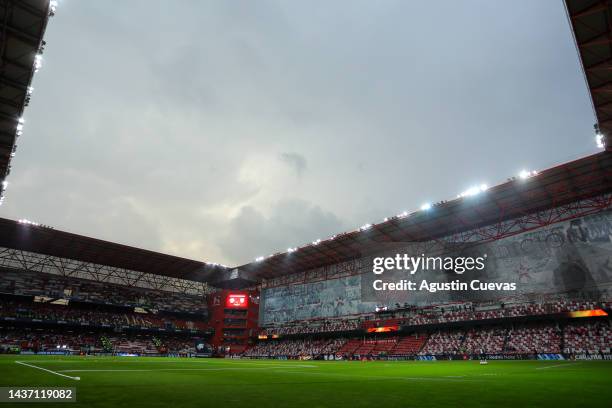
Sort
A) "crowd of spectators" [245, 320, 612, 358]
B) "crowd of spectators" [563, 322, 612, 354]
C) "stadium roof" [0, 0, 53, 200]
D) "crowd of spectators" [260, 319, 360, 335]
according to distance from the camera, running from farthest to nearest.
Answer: "crowd of spectators" [260, 319, 360, 335]
"crowd of spectators" [245, 320, 612, 358]
"crowd of spectators" [563, 322, 612, 354]
"stadium roof" [0, 0, 53, 200]

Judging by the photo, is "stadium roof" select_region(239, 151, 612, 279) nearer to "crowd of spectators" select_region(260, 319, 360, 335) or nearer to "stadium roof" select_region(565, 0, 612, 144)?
"crowd of spectators" select_region(260, 319, 360, 335)

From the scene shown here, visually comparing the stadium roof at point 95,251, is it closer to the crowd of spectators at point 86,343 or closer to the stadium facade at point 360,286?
the stadium facade at point 360,286

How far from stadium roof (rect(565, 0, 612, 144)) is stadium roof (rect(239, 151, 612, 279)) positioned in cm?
1308

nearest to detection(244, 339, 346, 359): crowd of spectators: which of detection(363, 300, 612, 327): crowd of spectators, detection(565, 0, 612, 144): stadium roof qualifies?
detection(363, 300, 612, 327): crowd of spectators

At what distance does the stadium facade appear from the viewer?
124 ft

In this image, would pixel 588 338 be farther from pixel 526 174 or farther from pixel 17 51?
pixel 17 51

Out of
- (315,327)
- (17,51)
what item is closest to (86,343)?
(315,327)

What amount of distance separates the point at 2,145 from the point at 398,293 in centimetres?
5084

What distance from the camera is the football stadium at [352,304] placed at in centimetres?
1262

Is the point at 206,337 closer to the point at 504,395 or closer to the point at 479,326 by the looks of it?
the point at 479,326

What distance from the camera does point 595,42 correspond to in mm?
22828

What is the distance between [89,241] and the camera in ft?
210

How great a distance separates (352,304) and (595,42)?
4835cm

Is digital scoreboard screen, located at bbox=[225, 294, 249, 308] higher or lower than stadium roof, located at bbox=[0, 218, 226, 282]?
lower
